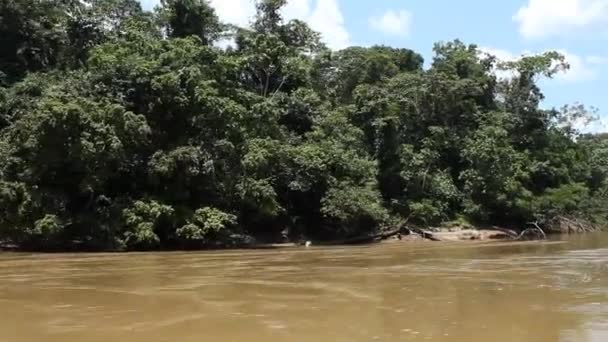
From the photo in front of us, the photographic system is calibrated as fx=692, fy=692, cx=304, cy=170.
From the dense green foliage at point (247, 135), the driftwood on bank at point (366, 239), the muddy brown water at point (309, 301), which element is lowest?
the muddy brown water at point (309, 301)

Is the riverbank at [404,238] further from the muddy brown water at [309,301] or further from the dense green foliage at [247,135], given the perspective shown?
the muddy brown water at [309,301]

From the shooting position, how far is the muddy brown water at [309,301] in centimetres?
790

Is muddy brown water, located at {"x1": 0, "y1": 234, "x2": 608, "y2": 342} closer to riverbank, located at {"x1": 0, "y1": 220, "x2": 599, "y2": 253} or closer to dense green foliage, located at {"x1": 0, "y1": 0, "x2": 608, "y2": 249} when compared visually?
dense green foliage, located at {"x1": 0, "y1": 0, "x2": 608, "y2": 249}

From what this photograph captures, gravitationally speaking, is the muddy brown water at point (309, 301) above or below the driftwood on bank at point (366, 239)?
below

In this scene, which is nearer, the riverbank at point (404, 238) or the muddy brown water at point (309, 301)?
the muddy brown water at point (309, 301)

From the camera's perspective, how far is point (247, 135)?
98.1 feet

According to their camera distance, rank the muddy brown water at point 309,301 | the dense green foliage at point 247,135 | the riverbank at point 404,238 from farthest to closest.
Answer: the riverbank at point 404,238, the dense green foliage at point 247,135, the muddy brown water at point 309,301

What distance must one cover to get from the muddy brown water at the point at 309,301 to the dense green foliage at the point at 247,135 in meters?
7.38

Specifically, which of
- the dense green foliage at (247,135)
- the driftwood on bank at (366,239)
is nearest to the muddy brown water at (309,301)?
the dense green foliage at (247,135)

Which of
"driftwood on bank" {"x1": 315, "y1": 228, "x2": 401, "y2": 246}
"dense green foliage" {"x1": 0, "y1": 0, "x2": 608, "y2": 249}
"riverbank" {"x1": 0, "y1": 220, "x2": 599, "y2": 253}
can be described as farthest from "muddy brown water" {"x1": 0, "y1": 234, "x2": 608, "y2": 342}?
"driftwood on bank" {"x1": 315, "y1": 228, "x2": 401, "y2": 246}

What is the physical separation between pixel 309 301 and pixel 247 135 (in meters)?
19.6

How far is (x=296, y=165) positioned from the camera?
3156 cm

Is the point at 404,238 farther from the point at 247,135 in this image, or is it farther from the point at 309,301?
the point at 309,301

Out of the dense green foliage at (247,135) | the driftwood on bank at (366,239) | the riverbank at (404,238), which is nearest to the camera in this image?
the dense green foliage at (247,135)
